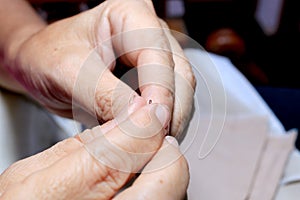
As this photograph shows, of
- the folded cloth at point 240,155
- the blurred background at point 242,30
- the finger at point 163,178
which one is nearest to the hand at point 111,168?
the finger at point 163,178

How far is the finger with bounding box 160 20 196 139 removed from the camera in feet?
1.13

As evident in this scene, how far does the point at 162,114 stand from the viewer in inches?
12.1

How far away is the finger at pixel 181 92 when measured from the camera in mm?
344

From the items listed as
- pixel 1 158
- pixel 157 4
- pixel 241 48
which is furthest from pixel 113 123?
pixel 157 4

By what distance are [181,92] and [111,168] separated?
113mm

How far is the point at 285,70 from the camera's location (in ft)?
3.94

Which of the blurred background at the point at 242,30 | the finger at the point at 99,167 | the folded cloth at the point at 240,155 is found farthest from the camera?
the blurred background at the point at 242,30

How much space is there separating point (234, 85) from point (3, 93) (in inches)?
15.4

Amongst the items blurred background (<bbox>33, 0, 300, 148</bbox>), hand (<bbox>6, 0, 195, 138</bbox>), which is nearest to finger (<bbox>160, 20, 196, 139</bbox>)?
hand (<bbox>6, 0, 195, 138</bbox>)

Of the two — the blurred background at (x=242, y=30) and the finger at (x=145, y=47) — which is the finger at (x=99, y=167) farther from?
the blurred background at (x=242, y=30)

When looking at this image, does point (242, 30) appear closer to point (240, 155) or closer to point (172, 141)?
point (240, 155)

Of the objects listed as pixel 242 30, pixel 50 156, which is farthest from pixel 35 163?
pixel 242 30

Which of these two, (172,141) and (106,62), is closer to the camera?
(172,141)

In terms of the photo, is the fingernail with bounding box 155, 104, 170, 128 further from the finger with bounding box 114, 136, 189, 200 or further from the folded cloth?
the folded cloth
